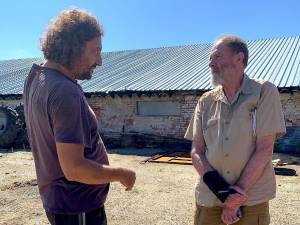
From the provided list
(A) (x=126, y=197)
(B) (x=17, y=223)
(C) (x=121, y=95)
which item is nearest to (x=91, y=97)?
(C) (x=121, y=95)

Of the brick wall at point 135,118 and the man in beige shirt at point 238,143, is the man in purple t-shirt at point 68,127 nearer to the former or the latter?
the man in beige shirt at point 238,143

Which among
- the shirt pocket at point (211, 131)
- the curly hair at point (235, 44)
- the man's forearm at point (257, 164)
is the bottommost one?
the man's forearm at point (257, 164)

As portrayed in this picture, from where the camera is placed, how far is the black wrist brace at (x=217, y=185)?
2820mm

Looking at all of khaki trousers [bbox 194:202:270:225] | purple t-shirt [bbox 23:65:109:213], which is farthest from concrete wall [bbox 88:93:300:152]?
purple t-shirt [bbox 23:65:109:213]

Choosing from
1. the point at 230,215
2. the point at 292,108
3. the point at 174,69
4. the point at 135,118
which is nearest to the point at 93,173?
the point at 230,215

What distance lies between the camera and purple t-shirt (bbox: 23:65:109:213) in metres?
2.11

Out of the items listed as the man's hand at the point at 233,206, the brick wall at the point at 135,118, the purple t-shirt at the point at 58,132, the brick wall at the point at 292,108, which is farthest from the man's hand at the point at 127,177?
the brick wall at the point at 135,118

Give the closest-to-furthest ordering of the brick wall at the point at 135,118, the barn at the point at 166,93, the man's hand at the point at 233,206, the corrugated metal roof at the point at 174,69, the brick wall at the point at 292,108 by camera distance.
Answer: the man's hand at the point at 233,206, the brick wall at the point at 292,108, the barn at the point at 166,93, the brick wall at the point at 135,118, the corrugated metal roof at the point at 174,69

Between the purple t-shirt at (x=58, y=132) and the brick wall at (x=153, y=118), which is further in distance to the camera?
the brick wall at (x=153, y=118)

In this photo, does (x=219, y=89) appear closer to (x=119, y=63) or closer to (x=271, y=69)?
(x=271, y=69)

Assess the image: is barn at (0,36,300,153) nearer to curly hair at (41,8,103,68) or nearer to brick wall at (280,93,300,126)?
brick wall at (280,93,300,126)

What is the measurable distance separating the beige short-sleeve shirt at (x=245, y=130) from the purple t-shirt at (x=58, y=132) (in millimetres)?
923

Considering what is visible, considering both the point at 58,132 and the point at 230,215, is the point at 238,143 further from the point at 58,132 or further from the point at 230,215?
the point at 58,132

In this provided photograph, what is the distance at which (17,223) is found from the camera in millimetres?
5918
